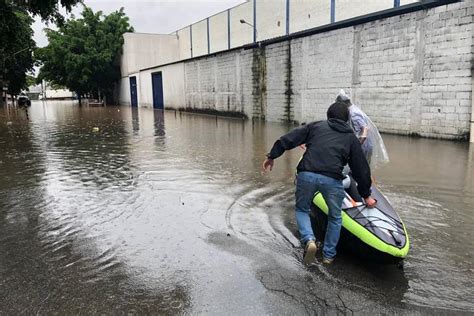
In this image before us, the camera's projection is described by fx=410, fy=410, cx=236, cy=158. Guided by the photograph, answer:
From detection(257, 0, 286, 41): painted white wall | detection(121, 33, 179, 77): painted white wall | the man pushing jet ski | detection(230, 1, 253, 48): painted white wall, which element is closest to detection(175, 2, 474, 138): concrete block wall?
the man pushing jet ski

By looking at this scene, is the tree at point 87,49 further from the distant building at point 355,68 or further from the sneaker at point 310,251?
the sneaker at point 310,251

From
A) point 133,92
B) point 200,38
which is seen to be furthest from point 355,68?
point 133,92

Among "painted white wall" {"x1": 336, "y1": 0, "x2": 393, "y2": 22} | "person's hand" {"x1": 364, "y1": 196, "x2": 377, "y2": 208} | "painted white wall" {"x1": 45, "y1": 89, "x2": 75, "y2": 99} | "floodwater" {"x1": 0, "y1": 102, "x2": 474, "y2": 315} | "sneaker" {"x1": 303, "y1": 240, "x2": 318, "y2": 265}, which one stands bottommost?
"floodwater" {"x1": 0, "y1": 102, "x2": 474, "y2": 315}

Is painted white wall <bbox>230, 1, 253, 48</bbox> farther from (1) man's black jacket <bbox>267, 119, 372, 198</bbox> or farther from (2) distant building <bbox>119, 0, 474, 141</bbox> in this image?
(1) man's black jacket <bbox>267, 119, 372, 198</bbox>

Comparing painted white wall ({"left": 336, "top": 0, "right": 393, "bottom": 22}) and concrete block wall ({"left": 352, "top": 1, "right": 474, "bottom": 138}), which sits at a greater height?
painted white wall ({"left": 336, "top": 0, "right": 393, "bottom": 22})

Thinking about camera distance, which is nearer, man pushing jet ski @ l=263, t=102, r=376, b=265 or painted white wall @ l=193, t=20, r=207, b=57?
man pushing jet ski @ l=263, t=102, r=376, b=265

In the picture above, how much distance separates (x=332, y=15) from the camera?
24375 mm

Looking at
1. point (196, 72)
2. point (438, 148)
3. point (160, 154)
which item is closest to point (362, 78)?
point (438, 148)

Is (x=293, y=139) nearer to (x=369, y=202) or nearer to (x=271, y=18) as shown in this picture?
(x=369, y=202)

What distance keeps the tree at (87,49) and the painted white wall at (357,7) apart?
93.0 feet

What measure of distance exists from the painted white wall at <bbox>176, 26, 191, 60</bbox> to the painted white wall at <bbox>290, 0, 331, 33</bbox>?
18.2 meters

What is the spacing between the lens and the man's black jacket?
148 inches

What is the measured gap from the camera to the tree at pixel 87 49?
4359 centimetres

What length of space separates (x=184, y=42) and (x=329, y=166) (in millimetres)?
43721
